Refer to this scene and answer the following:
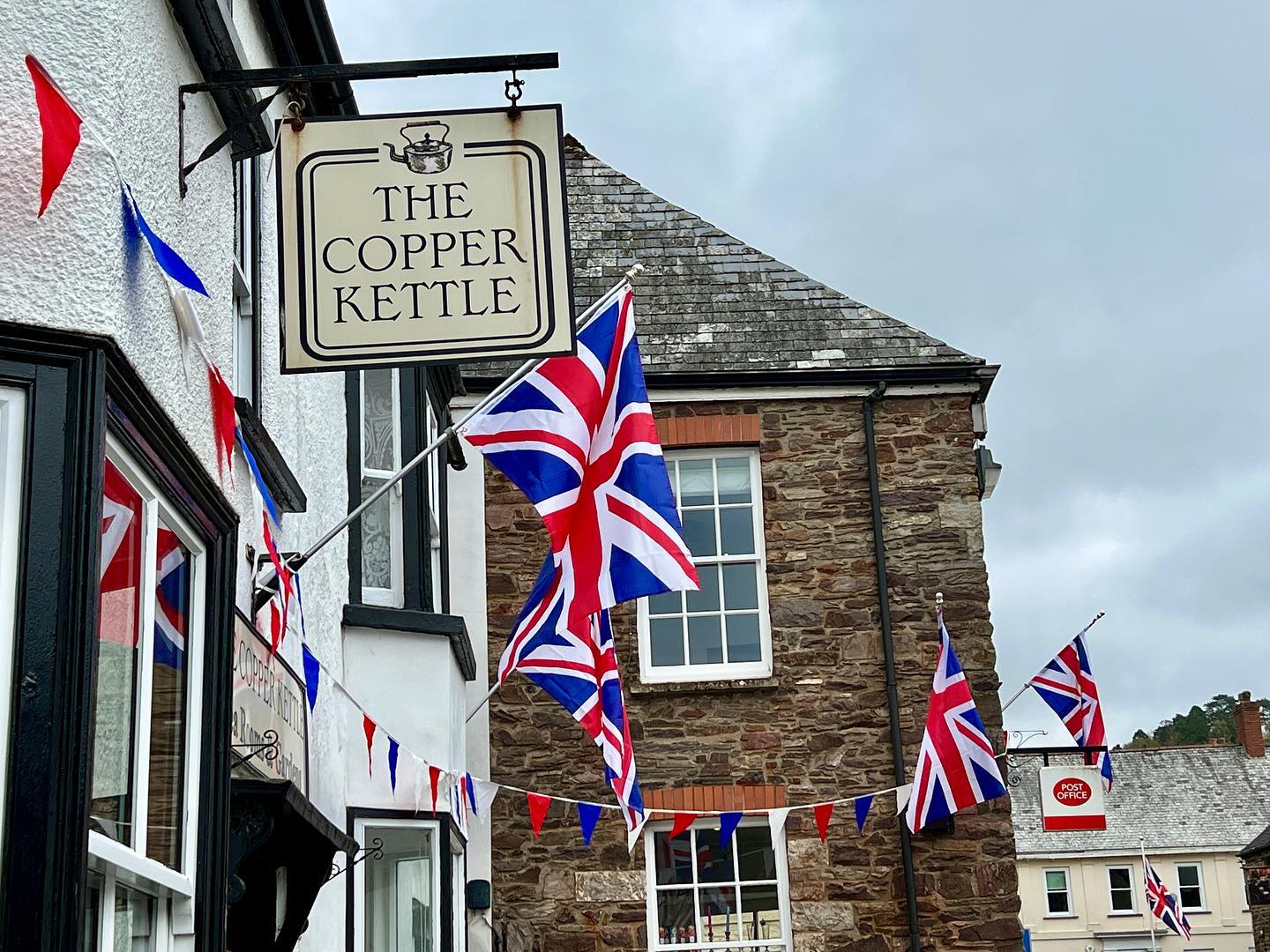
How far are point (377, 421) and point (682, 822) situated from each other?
443 centimetres

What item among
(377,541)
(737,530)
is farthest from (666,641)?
(377,541)

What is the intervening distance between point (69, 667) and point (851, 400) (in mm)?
10332

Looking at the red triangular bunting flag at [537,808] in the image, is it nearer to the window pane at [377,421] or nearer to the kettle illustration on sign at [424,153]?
the window pane at [377,421]

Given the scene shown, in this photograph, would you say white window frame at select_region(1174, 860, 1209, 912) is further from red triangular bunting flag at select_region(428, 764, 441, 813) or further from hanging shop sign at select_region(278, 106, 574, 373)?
hanging shop sign at select_region(278, 106, 574, 373)

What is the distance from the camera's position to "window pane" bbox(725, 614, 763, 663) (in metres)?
13.1

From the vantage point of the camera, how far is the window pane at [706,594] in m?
13.2


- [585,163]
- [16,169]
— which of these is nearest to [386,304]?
[16,169]

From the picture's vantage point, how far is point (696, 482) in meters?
13.4

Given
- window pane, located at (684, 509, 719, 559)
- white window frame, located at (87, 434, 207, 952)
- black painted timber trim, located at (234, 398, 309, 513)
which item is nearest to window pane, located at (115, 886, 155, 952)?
white window frame, located at (87, 434, 207, 952)

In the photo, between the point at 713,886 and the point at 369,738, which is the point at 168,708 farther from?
the point at 713,886

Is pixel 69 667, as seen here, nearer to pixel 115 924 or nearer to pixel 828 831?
pixel 115 924

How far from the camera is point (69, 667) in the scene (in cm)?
367

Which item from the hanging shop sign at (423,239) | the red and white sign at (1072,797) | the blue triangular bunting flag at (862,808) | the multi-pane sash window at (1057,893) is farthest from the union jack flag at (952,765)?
the multi-pane sash window at (1057,893)

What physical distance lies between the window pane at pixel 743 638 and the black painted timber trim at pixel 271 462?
631cm
